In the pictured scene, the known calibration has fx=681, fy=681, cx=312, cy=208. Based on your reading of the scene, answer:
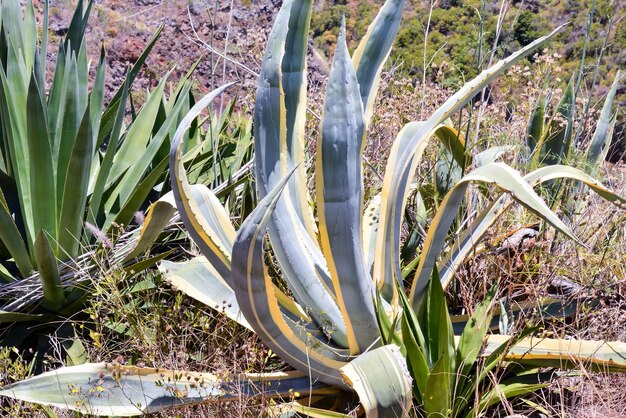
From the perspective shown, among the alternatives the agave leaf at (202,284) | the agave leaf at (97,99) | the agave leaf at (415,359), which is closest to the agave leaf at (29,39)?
Result: the agave leaf at (97,99)

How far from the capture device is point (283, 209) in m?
1.90

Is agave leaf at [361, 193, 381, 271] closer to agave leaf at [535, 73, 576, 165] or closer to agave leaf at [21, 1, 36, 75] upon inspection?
agave leaf at [535, 73, 576, 165]

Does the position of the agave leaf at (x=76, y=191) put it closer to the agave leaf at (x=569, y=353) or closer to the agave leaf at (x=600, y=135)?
the agave leaf at (x=569, y=353)

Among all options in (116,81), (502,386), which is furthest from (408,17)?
(502,386)

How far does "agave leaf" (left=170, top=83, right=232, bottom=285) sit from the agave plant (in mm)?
418

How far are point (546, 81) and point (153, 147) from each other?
5.36 ft

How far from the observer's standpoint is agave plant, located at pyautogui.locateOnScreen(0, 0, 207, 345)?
2.21 metres

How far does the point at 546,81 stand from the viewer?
2.84 meters

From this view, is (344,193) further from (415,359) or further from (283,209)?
(415,359)

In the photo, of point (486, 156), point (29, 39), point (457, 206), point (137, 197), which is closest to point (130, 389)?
point (137, 197)

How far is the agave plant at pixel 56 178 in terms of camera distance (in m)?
2.21

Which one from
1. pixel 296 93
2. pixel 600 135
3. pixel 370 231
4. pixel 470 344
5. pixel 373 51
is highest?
pixel 373 51

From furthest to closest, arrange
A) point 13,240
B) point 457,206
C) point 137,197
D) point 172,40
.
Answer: point 172,40
point 137,197
point 13,240
point 457,206

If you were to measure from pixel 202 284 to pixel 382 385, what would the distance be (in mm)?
732
